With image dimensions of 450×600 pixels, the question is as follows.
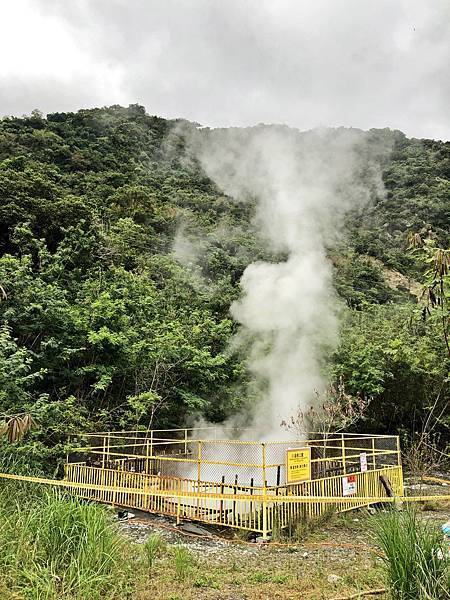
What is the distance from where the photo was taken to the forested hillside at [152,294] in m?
11.6

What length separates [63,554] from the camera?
181 inches

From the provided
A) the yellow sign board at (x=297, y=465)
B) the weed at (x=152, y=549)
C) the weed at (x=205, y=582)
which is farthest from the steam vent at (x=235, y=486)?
the weed at (x=205, y=582)

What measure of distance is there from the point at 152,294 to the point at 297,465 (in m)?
9.24

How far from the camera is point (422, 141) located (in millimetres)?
33250

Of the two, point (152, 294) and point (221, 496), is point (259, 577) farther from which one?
point (152, 294)

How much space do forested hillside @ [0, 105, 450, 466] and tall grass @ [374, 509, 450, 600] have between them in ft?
6.75

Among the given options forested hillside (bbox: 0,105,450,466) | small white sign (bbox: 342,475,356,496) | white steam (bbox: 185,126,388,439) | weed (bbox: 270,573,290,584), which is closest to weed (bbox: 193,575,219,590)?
weed (bbox: 270,573,290,584)

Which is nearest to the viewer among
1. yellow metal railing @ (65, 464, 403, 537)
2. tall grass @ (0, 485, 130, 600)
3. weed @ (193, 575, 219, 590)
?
tall grass @ (0, 485, 130, 600)

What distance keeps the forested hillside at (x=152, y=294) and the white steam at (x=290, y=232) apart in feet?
Result: 2.64

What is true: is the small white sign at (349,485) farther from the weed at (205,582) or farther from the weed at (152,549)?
the weed at (205,582)

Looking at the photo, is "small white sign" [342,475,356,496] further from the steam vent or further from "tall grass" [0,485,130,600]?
"tall grass" [0,485,130,600]

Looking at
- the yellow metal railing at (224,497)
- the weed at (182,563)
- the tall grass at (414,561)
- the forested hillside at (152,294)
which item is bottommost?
the weed at (182,563)

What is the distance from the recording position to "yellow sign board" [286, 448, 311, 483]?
756 cm

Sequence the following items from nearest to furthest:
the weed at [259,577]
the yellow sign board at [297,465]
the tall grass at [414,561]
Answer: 1. the tall grass at [414,561]
2. the weed at [259,577]
3. the yellow sign board at [297,465]
